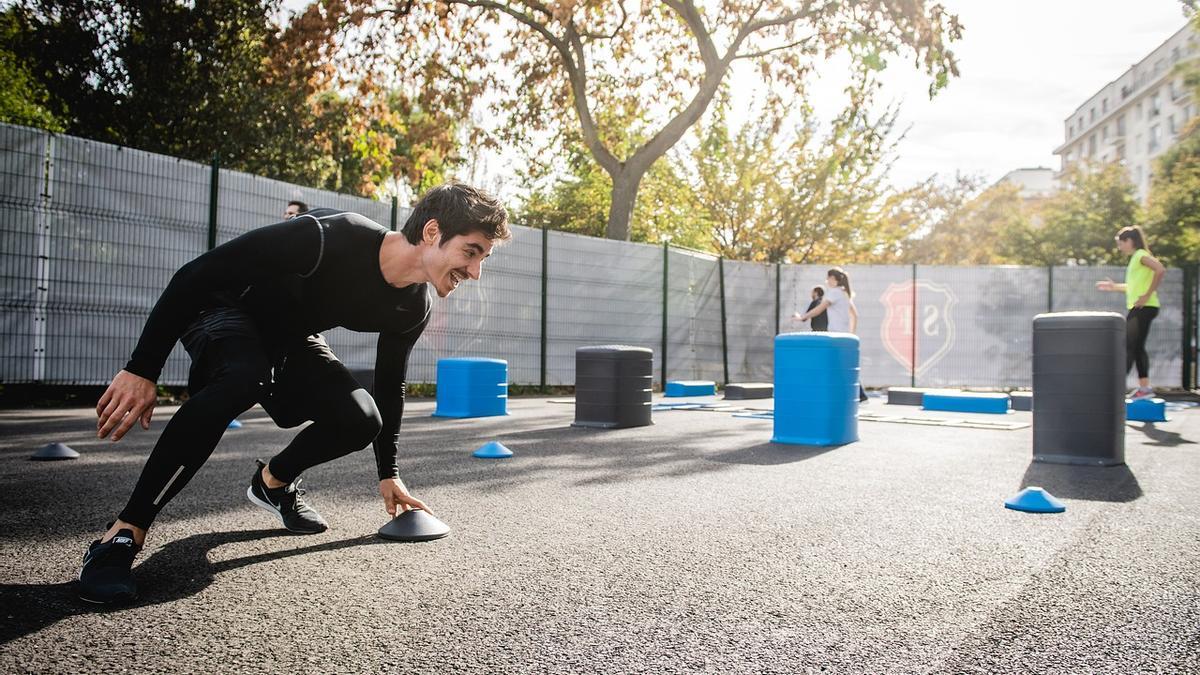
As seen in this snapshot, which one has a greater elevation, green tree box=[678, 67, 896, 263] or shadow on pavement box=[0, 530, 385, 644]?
green tree box=[678, 67, 896, 263]

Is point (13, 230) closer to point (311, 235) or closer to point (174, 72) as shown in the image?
→ point (311, 235)

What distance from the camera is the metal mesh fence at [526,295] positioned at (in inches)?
341

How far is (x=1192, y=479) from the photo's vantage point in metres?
5.18

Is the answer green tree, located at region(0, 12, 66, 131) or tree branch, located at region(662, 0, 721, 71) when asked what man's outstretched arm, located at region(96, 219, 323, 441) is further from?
green tree, located at region(0, 12, 66, 131)

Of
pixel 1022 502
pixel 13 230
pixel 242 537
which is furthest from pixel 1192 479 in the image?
pixel 13 230

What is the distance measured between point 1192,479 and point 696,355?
11.3 metres

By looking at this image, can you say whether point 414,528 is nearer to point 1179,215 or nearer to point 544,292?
point 544,292

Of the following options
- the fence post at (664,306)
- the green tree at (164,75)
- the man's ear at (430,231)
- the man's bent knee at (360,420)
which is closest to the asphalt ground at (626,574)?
the man's bent knee at (360,420)

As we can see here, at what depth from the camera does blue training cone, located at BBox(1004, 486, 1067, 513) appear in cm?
402

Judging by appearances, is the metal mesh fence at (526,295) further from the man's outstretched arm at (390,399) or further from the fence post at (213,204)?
the man's outstretched arm at (390,399)

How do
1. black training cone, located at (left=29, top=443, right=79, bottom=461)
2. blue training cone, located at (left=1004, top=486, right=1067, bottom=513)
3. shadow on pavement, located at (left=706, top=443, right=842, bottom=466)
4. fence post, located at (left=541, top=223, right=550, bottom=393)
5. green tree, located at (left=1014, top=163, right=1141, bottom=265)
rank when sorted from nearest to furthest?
1. blue training cone, located at (left=1004, top=486, right=1067, bottom=513)
2. black training cone, located at (left=29, top=443, right=79, bottom=461)
3. shadow on pavement, located at (left=706, top=443, right=842, bottom=466)
4. fence post, located at (left=541, top=223, right=550, bottom=393)
5. green tree, located at (left=1014, top=163, right=1141, bottom=265)

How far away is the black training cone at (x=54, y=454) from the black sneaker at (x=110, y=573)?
131 inches

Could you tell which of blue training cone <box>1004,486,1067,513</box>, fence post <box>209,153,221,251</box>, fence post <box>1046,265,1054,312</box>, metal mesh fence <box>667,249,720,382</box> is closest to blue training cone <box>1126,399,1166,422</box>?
blue training cone <box>1004,486,1067,513</box>

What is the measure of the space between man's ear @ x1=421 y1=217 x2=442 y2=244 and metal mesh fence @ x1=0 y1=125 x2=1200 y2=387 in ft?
25.6
